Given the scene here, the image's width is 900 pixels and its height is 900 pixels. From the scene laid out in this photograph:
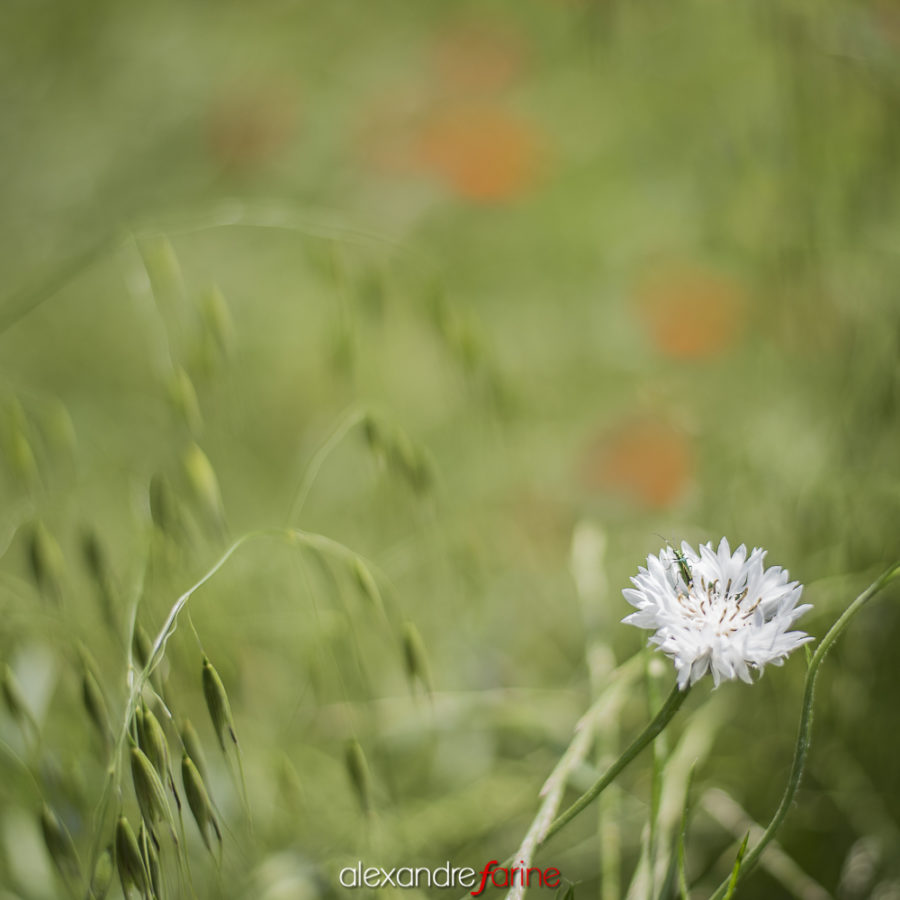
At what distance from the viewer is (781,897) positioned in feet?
2.53

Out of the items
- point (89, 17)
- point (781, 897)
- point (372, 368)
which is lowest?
point (781, 897)

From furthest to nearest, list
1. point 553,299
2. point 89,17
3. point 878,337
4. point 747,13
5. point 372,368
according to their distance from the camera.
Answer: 1. point 89,17
2. point 747,13
3. point 553,299
4. point 372,368
5. point 878,337

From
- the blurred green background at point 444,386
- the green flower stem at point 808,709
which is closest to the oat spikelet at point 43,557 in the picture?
the blurred green background at point 444,386

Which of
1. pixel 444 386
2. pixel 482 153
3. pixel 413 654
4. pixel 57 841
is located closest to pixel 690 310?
pixel 444 386

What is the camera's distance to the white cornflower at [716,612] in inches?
16.0

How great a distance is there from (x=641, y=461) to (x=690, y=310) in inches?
14.0

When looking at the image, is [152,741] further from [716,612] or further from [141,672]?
[716,612]

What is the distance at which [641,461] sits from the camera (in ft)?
4.66

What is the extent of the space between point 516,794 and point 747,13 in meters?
1.70

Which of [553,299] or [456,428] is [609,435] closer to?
[456,428]

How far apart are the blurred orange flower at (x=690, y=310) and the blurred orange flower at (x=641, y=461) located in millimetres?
197

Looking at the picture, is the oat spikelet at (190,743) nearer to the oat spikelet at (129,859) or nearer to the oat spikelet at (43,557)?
the oat spikelet at (129,859)

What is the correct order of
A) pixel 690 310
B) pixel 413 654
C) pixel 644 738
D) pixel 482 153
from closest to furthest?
pixel 644 738 → pixel 413 654 → pixel 690 310 → pixel 482 153

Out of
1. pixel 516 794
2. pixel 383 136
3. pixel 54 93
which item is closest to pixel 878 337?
pixel 516 794
